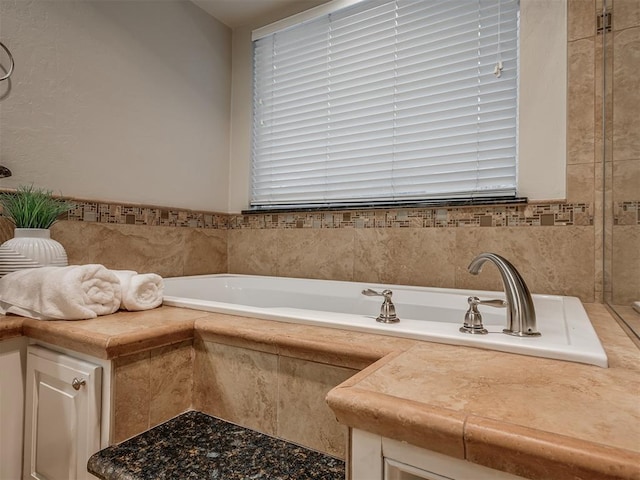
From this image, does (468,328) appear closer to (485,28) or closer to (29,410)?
(29,410)

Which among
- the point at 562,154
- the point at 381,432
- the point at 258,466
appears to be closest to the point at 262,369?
the point at 258,466

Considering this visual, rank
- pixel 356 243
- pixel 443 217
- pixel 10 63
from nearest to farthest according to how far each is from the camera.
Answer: pixel 10 63 < pixel 443 217 < pixel 356 243

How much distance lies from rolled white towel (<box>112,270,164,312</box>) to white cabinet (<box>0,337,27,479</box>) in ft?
1.06

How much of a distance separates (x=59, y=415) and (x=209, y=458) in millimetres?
504

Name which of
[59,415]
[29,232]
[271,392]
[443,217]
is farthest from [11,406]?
[443,217]

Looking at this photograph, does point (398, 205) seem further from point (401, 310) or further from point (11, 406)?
point (11, 406)

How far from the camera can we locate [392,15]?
Result: 6.75 ft

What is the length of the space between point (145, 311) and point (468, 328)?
1.08 metres

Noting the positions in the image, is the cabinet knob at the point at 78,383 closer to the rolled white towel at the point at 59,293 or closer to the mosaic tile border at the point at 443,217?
the rolled white towel at the point at 59,293

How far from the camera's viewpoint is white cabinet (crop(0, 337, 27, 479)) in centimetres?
113

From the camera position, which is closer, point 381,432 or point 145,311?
point 381,432

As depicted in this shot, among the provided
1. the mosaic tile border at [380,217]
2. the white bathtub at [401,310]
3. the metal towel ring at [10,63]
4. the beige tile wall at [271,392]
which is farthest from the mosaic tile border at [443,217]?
the metal towel ring at [10,63]

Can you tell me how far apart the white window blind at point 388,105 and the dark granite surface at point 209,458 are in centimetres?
140

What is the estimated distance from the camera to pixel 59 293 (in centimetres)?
118
